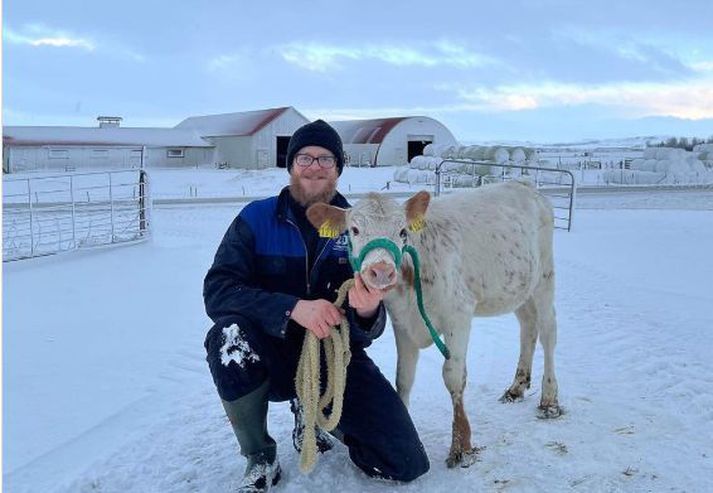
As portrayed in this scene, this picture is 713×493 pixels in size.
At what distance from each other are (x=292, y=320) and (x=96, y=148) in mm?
36411

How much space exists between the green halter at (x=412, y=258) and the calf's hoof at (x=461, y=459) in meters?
0.50

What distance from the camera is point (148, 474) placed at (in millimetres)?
3393

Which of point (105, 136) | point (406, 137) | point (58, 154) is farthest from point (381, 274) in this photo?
point (105, 136)

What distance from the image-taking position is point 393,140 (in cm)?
4062

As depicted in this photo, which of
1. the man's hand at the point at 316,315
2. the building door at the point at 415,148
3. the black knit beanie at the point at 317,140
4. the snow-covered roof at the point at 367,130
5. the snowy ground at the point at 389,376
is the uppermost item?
the snow-covered roof at the point at 367,130

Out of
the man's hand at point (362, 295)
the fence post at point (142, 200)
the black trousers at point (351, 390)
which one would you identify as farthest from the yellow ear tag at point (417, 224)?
the fence post at point (142, 200)

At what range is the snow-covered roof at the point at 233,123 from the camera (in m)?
38.5

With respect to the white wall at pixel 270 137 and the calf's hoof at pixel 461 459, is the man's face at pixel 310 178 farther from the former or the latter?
→ the white wall at pixel 270 137

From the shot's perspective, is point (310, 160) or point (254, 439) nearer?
point (254, 439)

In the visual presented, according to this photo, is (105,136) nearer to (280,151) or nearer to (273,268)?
(280,151)

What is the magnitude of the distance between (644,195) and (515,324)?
1842 centimetres

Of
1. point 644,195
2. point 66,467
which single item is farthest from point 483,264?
point 644,195

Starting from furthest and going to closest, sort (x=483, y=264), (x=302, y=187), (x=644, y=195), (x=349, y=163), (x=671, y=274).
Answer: (x=349, y=163)
(x=644, y=195)
(x=671, y=274)
(x=483, y=264)
(x=302, y=187)

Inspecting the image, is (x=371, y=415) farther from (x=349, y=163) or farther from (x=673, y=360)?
(x=349, y=163)
